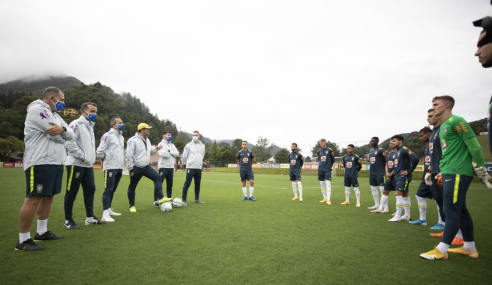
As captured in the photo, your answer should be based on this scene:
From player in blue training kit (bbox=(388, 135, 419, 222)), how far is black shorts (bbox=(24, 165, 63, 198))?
7.64m

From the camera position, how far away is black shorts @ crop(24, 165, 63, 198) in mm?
3715

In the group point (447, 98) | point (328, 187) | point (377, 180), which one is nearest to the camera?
point (447, 98)

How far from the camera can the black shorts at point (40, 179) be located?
3715mm

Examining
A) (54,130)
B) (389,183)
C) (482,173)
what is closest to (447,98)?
(482,173)

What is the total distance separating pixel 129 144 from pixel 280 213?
482cm

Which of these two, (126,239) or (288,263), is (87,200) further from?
(288,263)

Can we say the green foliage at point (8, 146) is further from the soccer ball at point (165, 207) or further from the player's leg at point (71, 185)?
the player's leg at point (71, 185)

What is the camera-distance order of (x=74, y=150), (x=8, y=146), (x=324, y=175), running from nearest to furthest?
(x=74, y=150) < (x=324, y=175) < (x=8, y=146)

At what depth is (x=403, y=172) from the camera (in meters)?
6.61

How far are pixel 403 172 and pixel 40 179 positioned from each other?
26.7ft

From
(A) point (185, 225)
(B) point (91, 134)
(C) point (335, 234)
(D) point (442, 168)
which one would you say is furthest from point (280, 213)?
(B) point (91, 134)

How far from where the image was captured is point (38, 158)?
379 centimetres

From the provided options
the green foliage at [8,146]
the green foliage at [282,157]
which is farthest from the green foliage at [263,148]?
the green foliage at [8,146]

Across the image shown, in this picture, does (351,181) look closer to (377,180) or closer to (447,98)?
(377,180)
